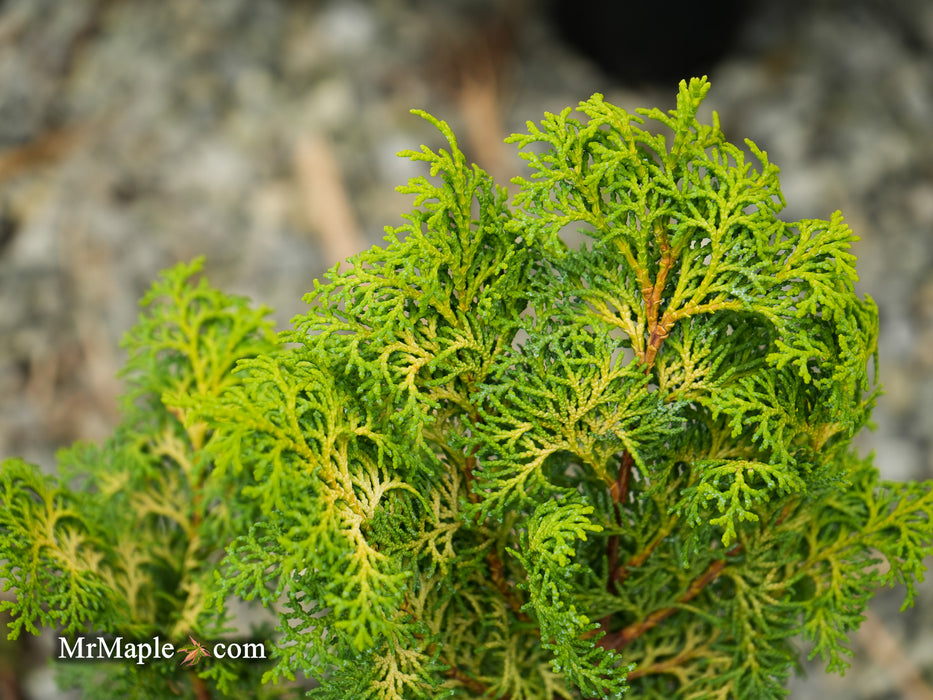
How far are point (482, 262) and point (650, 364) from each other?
0.14 metres

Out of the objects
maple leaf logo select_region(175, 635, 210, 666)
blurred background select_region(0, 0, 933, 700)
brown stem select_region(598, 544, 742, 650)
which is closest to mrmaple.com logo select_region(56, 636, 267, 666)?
maple leaf logo select_region(175, 635, 210, 666)

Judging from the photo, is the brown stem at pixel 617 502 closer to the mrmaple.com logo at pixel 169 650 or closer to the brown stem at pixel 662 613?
the brown stem at pixel 662 613

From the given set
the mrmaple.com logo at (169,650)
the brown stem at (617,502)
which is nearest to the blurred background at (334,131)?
the mrmaple.com logo at (169,650)

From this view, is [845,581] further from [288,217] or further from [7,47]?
[7,47]

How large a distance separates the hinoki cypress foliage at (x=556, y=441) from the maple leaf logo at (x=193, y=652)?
4cm

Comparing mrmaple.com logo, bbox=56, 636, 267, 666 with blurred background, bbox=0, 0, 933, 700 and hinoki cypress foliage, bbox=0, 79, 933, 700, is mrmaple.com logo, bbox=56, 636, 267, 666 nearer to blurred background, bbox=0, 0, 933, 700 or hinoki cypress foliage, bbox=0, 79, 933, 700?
hinoki cypress foliage, bbox=0, 79, 933, 700

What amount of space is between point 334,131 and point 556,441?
4.72 ft

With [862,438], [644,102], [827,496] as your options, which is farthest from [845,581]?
[644,102]

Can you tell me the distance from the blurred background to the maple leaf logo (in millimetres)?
985

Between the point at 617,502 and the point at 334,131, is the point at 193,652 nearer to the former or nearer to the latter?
the point at 617,502

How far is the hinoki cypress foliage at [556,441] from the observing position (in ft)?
1.90

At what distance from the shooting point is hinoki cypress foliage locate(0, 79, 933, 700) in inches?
22.8

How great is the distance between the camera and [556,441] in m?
0.62

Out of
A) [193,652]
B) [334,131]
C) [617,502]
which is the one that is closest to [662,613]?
[617,502]
